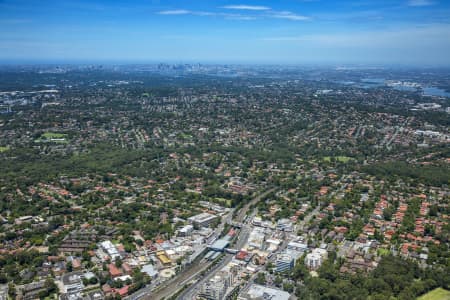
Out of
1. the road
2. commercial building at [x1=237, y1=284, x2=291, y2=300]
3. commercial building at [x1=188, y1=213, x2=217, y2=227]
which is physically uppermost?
commercial building at [x1=188, y1=213, x2=217, y2=227]

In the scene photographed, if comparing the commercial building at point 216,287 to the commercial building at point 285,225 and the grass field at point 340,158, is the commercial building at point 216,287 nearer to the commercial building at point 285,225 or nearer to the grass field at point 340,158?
the commercial building at point 285,225

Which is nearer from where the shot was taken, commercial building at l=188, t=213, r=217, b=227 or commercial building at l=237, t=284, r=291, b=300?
commercial building at l=237, t=284, r=291, b=300

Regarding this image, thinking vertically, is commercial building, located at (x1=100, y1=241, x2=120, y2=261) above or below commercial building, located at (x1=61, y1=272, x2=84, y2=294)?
above

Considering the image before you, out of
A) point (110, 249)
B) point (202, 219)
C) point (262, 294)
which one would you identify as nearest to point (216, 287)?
point (262, 294)

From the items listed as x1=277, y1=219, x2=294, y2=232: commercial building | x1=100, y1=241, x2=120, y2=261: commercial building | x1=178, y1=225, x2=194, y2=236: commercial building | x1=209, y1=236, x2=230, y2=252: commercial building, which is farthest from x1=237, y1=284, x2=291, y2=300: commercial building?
x1=100, y1=241, x2=120, y2=261: commercial building

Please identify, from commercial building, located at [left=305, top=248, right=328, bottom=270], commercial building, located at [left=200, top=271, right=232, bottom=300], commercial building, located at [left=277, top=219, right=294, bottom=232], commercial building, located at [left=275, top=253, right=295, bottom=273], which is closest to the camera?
commercial building, located at [left=200, top=271, right=232, bottom=300]

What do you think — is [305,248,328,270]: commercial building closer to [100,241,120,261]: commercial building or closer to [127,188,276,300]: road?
[127,188,276,300]: road

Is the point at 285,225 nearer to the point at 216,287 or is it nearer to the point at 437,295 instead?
the point at 216,287

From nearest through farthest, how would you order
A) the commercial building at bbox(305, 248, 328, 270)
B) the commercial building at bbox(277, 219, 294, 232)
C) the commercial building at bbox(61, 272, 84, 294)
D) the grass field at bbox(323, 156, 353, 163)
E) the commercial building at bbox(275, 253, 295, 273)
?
1. the commercial building at bbox(61, 272, 84, 294)
2. the commercial building at bbox(275, 253, 295, 273)
3. the commercial building at bbox(305, 248, 328, 270)
4. the commercial building at bbox(277, 219, 294, 232)
5. the grass field at bbox(323, 156, 353, 163)
